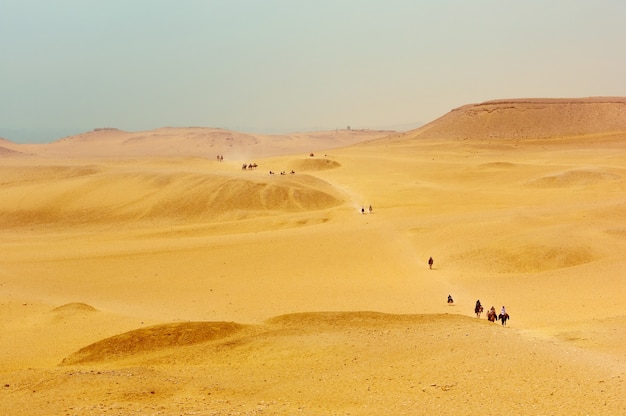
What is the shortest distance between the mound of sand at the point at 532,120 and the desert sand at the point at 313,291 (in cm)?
3274

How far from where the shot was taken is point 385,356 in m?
14.1

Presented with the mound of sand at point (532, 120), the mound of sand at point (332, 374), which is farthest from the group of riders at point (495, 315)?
the mound of sand at point (532, 120)

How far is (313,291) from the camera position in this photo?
2445cm

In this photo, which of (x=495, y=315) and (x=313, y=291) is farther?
(x=313, y=291)

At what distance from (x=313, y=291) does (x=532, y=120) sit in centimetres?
8858

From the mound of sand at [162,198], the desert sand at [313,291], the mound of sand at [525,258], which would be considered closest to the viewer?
the desert sand at [313,291]

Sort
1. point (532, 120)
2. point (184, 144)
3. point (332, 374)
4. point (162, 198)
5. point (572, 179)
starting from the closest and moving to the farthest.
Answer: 1. point (332, 374)
2. point (162, 198)
3. point (572, 179)
4. point (532, 120)
5. point (184, 144)

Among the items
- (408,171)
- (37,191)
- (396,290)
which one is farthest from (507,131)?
(396,290)

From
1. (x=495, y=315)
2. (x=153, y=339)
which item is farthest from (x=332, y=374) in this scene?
(x=495, y=315)

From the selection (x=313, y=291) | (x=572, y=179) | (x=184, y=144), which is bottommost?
(x=313, y=291)

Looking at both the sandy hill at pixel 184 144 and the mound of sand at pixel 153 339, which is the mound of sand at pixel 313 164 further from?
the mound of sand at pixel 153 339

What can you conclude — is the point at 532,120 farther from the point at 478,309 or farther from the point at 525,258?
the point at 478,309

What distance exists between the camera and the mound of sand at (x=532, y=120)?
320 ft

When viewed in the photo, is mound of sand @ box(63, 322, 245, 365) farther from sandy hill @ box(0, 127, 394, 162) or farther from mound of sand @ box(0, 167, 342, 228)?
sandy hill @ box(0, 127, 394, 162)
